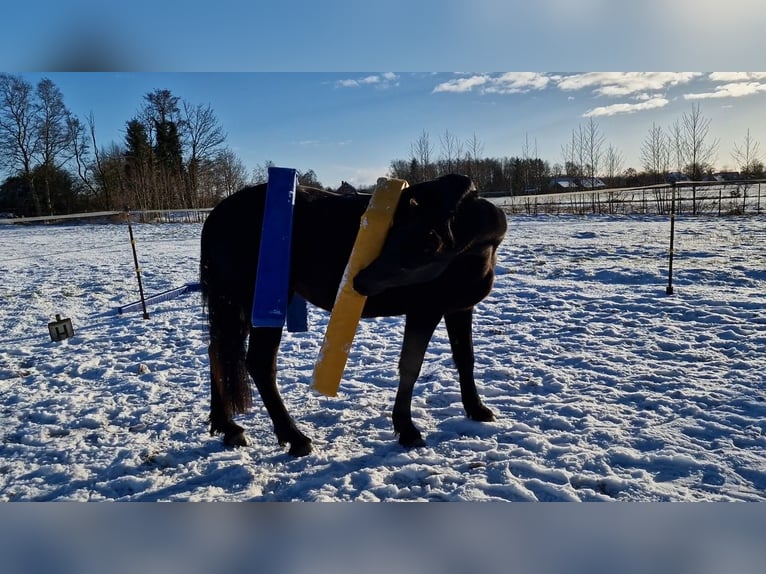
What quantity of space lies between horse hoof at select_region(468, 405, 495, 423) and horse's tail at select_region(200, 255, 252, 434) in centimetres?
149

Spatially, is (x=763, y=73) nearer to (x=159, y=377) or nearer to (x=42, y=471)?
(x=42, y=471)

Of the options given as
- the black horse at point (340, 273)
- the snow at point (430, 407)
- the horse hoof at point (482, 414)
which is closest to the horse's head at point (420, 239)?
the black horse at point (340, 273)

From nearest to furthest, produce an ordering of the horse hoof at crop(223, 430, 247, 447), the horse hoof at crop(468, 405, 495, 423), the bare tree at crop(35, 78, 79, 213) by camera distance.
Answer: the bare tree at crop(35, 78, 79, 213) < the horse hoof at crop(223, 430, 247, 447) < the horse hoof at crop(468, 405, 495, 423)

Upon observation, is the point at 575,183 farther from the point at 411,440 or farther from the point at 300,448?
the point at 300,448

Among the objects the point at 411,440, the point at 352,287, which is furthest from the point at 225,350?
the point at 411,440

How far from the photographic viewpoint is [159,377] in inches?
144

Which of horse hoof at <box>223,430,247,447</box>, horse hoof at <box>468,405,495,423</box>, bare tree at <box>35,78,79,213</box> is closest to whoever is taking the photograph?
bare tree at <box>35,78,79,213</box>

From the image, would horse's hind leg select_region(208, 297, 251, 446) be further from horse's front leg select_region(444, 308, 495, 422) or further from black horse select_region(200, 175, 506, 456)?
horse's front leg select_region(444, 308, 495, 422)

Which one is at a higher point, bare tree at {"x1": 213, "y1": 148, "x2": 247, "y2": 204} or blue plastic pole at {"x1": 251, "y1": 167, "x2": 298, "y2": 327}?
bare tree at {"x1": 213, "y1": 148, "x2": 247, "y2": 204}

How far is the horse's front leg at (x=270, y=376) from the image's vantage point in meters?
2.58

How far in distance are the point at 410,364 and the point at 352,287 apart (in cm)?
83

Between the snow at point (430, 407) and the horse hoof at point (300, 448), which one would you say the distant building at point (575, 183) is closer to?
the snow at point (430, 407)

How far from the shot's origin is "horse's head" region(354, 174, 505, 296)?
6.49 feet

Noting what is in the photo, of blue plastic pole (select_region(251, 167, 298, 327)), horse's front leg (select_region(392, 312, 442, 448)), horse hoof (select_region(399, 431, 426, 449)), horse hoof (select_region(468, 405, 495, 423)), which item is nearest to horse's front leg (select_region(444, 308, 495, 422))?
horse hoof (select_region(468, 405, 495, 423))
